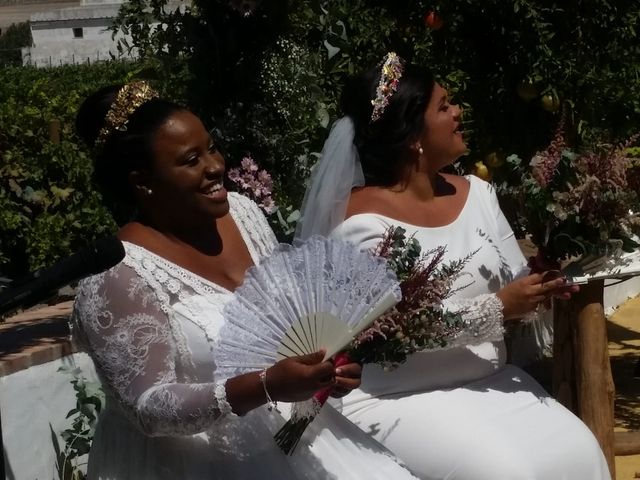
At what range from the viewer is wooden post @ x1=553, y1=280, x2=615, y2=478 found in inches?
158

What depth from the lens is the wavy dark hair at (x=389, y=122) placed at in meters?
3.58

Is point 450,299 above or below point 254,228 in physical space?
below

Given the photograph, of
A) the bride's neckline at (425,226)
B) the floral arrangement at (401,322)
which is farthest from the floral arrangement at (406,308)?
the bride's neckline at (425,226)

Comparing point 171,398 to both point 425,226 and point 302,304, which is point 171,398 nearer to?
point 302,304

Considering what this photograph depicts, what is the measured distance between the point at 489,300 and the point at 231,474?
3.66 feet

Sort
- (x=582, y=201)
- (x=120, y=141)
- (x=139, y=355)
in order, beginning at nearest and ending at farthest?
(x=139, y=355)
(x=120, y=141)
(x=582, y=201)

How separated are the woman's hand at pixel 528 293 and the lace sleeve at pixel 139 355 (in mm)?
1193

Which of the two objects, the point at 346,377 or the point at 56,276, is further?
the point at 346,377

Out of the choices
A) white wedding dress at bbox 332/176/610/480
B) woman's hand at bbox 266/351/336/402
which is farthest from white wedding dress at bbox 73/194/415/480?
white wedding dress at bbox 332/176/610/480

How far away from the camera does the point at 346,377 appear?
2.61 m

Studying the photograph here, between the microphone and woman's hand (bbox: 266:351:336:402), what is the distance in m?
0.70

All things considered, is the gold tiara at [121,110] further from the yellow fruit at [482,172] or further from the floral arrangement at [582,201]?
the yellow fruit at [482,172]

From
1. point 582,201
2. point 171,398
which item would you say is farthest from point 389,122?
point 171,398

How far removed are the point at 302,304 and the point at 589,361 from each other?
5.76ft
